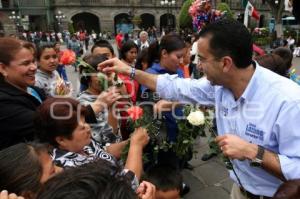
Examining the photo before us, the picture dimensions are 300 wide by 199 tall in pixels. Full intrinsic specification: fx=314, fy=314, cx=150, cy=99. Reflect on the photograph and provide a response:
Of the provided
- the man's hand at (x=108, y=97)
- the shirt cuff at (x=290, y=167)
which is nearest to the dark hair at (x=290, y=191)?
the shirt cuff at (x=290, y=167)

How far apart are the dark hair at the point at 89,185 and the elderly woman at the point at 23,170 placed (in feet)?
1.46

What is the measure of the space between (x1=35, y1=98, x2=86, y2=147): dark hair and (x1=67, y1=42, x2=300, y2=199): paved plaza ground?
1917 millimetres

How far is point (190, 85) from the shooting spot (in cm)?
226

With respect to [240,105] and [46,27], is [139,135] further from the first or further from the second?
[46,27]

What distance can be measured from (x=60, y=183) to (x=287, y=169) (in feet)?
3.70

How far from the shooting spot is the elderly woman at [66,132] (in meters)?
1.87

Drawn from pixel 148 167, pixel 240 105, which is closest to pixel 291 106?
pixel 240 105

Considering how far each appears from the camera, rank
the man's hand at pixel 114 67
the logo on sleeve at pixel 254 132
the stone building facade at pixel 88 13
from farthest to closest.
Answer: the stone building facade at pixel 88 13, the man's hand at pixel 114 67, the logo on sleeve at pixel 254 132

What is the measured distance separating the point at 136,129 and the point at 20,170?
1.03 meters

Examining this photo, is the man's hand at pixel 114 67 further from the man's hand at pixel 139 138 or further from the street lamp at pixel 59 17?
the street lamp at pixel 59 17

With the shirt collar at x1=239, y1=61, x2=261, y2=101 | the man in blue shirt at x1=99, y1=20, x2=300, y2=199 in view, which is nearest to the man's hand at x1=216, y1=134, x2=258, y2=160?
the man in blue shirt at x1=99, y1=20, x2=300, y2=199

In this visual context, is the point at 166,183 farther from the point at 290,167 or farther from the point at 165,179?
the point at 290,167

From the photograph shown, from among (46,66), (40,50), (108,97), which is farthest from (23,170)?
(40,50)

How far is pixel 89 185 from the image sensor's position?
3.01 ft
